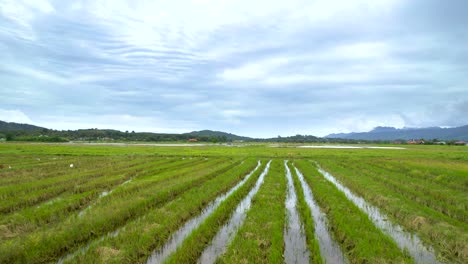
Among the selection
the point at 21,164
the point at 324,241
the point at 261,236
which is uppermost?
the point at 21,164

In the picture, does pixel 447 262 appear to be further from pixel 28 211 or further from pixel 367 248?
pixel 28 211

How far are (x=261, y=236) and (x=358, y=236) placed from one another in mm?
3036

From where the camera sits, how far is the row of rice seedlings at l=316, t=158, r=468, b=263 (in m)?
7.02

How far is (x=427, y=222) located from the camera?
9.12 metres

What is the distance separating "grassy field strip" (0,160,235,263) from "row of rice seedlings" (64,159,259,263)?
→ 71 centimetres

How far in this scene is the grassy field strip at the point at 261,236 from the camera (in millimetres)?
6512

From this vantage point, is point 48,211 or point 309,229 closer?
point 309,229

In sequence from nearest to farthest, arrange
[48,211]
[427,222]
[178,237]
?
[178,237] < [427,222] < [48,211]

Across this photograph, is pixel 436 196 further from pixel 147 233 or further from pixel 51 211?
pixel 51 211

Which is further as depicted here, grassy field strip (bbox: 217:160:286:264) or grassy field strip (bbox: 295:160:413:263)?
grassy field strip (bbox: 295:160:413:263)

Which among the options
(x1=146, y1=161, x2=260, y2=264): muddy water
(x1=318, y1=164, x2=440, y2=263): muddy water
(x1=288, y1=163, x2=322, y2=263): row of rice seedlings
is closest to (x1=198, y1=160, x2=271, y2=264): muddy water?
(x1=146, y1=161, x2=260, y2=264): muddy water

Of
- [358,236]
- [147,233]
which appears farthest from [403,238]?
[147,233]

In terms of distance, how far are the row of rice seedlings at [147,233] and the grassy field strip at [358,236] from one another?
5.11 m

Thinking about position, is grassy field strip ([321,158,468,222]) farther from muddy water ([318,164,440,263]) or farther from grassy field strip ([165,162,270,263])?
grassy field strip ([165,162,270,263])
